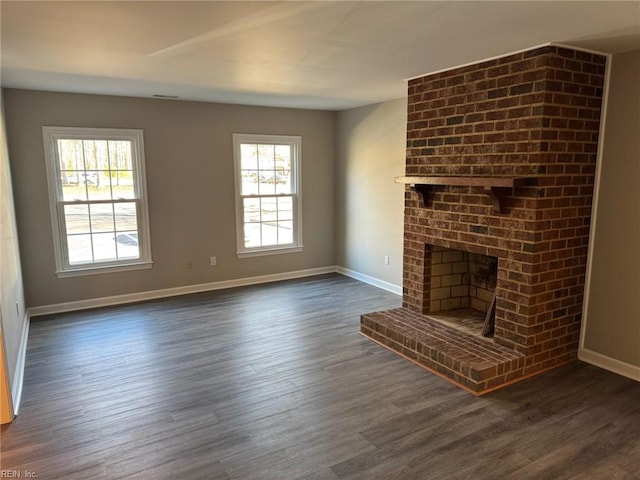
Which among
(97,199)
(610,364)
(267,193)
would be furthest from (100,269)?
(610,364)

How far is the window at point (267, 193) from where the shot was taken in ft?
18.8

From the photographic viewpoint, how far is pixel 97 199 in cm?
488

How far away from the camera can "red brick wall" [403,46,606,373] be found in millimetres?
3000

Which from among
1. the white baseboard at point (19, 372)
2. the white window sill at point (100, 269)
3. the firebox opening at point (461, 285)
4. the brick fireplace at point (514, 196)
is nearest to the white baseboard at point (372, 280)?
the firebox opening at point (461, 285)

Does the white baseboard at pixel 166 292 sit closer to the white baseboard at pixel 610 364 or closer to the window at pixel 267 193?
the window at pixel 267 193

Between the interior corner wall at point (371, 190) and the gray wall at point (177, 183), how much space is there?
0.88 feet

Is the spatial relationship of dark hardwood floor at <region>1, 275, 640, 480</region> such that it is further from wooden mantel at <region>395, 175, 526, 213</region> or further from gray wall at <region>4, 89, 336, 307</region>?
wooden mantel at <region>395, 175, 526, 213</region>

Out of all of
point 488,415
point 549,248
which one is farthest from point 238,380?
point 549,248

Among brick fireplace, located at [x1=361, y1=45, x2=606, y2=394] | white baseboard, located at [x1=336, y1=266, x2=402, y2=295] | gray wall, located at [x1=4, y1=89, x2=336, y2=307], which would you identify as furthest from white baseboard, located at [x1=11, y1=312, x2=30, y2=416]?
white baseboard, located at [x1=336, y1=266, x2=402, y2=295]

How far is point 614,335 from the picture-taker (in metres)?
3.26

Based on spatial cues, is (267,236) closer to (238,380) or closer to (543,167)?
(238,380)

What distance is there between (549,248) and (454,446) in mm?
1588

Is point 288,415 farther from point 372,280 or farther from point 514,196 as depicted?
point 372,280

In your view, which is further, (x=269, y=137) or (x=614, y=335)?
(x=269, y=137)
